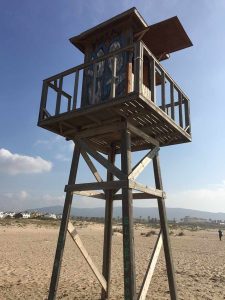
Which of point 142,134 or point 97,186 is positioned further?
point 142,134

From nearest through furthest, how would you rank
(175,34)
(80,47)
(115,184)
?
(115,184) < (175,34) < (80,47)

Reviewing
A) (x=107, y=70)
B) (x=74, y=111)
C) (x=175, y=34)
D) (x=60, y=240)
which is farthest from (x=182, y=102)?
(x=60, y=240)

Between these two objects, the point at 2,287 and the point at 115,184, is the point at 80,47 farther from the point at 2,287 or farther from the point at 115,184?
the point at 2,287

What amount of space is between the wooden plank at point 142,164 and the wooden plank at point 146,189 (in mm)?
155

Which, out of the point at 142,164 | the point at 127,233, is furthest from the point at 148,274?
the point at 142,164

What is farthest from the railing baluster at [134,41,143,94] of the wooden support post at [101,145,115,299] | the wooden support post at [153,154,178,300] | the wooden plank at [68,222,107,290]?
the wooden plank at [68,222,107,290]

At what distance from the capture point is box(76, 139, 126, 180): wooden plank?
6.99 metres

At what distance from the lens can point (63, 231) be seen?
7.33 meters

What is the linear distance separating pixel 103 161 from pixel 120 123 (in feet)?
3.27

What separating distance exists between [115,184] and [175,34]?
426 centimetres

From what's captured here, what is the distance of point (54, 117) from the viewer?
7.79 meters

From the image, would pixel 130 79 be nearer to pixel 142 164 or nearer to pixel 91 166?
pixel 142 164

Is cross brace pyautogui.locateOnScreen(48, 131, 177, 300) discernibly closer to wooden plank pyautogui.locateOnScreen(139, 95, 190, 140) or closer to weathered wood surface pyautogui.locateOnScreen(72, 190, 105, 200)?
weathered wood surface pyautogui.locateOnScreen(72, 190, 105, 200)

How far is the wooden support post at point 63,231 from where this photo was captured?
702 cm
